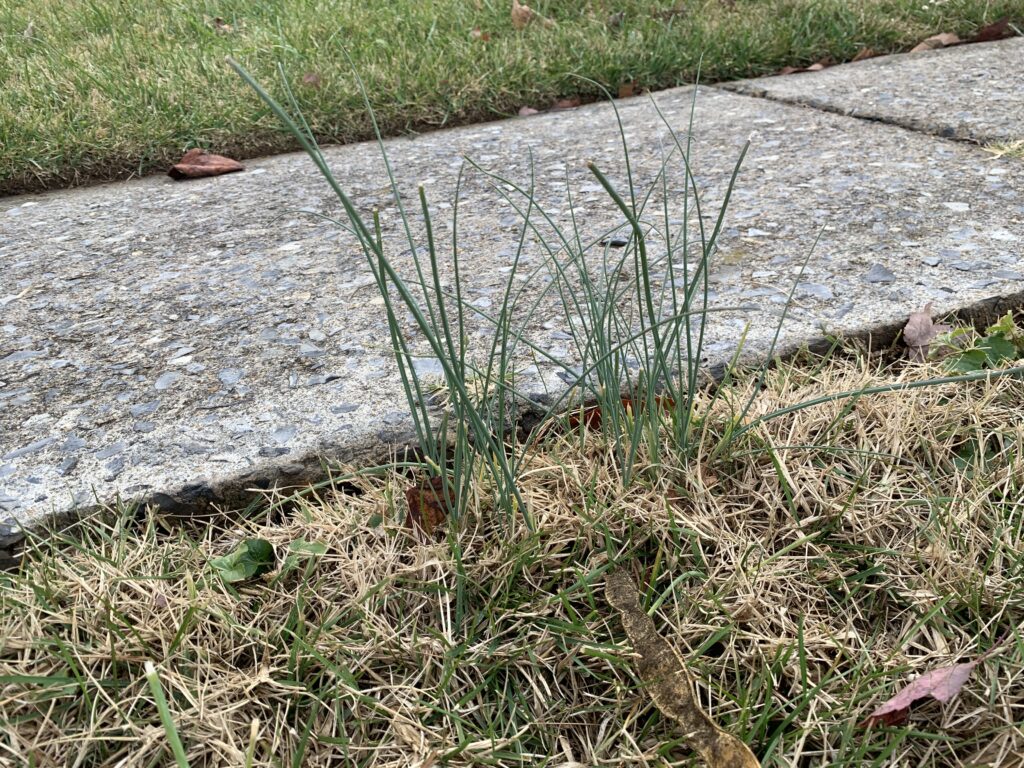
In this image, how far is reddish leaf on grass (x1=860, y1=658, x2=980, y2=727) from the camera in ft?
3.10

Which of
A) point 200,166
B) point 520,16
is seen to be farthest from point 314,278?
point 520,16

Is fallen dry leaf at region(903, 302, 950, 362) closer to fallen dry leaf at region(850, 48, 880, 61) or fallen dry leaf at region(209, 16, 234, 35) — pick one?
fallen dry leaf at region(850, 48, 880, 61)

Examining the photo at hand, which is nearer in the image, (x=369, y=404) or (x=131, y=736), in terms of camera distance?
(x=131, y=736)

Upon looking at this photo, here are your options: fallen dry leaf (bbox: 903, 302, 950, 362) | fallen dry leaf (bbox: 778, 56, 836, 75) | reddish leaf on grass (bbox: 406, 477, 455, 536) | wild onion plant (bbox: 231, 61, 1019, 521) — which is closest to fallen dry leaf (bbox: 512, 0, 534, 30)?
fallen dry leaf (bbox: 778, 56, 836, 75)

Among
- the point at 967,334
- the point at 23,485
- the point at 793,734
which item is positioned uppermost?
the point at 23,485

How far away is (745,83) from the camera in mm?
3049

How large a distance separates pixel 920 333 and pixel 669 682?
0.83 m

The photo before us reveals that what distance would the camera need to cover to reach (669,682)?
0.98 metres

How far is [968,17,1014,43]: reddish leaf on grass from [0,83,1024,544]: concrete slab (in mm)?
1342

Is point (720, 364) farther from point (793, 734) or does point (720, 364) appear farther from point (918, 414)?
point (793, 734)

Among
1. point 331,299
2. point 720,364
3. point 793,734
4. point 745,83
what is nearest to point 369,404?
point 331,299

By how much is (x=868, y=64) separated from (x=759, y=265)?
1.93m

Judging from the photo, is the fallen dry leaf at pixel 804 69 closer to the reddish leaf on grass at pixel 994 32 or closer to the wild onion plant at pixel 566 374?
the reddish leaf on grass at pixel 994 32

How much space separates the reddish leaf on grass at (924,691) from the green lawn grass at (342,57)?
218 cm
